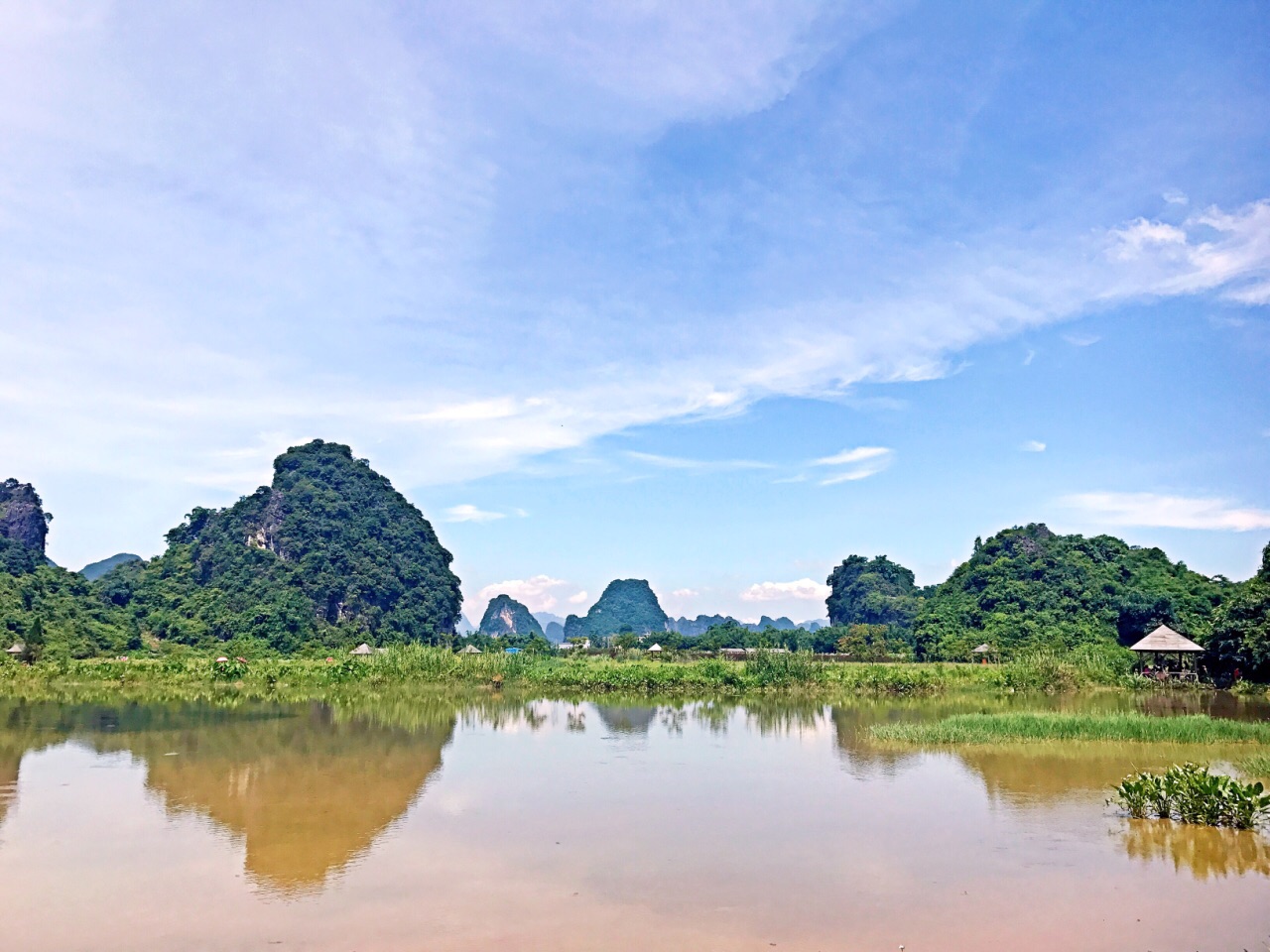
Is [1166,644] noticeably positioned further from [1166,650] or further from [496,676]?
[496,676]

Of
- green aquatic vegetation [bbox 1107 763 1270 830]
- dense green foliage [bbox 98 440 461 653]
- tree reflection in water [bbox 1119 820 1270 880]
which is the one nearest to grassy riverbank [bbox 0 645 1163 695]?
dense green foliage [bbox 98 440 461 653]

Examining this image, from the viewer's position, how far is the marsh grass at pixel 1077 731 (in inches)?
592

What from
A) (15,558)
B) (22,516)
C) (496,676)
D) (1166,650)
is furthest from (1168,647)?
(22,516)

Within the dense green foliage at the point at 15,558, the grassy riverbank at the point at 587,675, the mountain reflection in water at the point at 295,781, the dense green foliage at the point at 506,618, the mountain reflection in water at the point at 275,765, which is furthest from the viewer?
the dense green foliage at the point at 506,618

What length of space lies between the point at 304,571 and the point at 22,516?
14.3 meters

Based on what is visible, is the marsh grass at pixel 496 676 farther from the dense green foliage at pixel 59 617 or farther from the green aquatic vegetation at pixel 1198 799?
the green aquatic vegetation at pixel 1198 799

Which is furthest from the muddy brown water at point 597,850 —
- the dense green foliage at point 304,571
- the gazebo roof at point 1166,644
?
the dense green foliage at point 304,571

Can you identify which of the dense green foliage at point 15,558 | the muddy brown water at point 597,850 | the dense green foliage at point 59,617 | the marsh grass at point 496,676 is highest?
the dense green foliage at point 15,558

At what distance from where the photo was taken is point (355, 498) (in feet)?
195

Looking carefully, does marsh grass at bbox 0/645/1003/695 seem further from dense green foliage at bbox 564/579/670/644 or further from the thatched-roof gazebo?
dense green foliage at bbox 564/579/670/644

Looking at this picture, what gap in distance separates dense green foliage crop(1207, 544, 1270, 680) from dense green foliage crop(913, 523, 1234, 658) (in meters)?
8.17

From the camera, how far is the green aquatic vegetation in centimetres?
909

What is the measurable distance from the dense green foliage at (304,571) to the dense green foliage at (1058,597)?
99.1ft

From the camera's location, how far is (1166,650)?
25.6 meters
